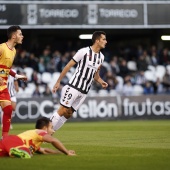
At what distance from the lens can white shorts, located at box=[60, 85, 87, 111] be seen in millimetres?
14094

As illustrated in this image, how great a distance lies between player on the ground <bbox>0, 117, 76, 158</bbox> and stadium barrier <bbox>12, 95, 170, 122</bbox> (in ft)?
47.4

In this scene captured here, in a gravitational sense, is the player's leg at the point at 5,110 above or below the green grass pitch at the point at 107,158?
above

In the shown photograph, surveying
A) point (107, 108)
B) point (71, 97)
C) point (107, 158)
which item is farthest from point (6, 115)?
point (107, 108)

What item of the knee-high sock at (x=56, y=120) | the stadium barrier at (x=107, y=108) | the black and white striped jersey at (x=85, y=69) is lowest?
the stadium barrier at (x=107, y=108)

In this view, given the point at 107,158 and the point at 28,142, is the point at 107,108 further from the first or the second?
the point at 28,142

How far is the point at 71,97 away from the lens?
14102 millimetres

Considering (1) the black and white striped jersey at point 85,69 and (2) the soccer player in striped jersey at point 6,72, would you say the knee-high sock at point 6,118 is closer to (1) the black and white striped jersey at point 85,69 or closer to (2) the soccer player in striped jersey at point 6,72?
(2) the soccer player in striped jersey at point 6,72

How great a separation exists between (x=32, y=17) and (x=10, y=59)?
13589 mm

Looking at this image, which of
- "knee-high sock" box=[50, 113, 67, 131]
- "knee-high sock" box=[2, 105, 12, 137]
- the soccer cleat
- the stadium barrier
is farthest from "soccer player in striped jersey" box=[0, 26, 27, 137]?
the stadium barrier

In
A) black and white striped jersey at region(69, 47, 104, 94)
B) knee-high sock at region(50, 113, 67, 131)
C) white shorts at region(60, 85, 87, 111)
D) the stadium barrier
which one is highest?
black and white striped jersey at region(69, 47, 104, 94)

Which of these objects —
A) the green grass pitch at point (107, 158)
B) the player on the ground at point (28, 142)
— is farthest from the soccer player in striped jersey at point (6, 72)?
the player on the ground at point (28, 142)

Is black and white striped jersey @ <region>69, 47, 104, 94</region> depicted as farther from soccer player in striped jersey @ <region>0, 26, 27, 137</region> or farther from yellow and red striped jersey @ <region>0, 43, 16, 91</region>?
yellow and red striped jersey @ <region>0, 43, 16, 91</region>

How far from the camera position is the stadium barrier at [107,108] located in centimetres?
2511

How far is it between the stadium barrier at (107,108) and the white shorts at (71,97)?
10.9m
